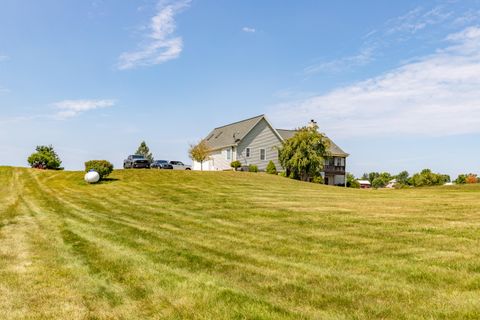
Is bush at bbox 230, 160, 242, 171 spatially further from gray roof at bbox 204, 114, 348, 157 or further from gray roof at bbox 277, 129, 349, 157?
gray roof at bbox 277, 129, 349, 157

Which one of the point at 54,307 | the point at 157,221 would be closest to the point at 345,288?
the point at 54,307

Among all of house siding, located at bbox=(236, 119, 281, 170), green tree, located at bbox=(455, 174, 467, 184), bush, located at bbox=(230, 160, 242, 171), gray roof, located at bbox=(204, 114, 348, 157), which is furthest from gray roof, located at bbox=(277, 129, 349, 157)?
green tree, located at bbox=(455, 174, 467, 184)

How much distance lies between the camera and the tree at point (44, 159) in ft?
151

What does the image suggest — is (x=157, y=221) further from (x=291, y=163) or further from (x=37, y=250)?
(x=291, y=163)

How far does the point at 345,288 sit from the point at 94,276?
4580 millimetres

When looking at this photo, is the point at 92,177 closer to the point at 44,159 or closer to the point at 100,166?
the point at 100,166

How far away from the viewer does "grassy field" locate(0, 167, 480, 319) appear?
5645 millimetres

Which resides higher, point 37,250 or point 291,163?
point 291,163

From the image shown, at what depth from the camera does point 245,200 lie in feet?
65.5

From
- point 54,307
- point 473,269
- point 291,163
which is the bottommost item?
point 54,307

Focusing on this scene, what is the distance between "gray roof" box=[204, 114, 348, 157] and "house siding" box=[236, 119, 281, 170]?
0.71 meters

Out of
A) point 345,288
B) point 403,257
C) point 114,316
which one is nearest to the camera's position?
point 114,316

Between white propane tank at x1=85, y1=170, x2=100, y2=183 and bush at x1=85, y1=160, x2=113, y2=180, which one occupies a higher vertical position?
bush at x1=85, y1=160, x2=113, y2=180

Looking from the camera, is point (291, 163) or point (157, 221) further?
point (291, 163)
